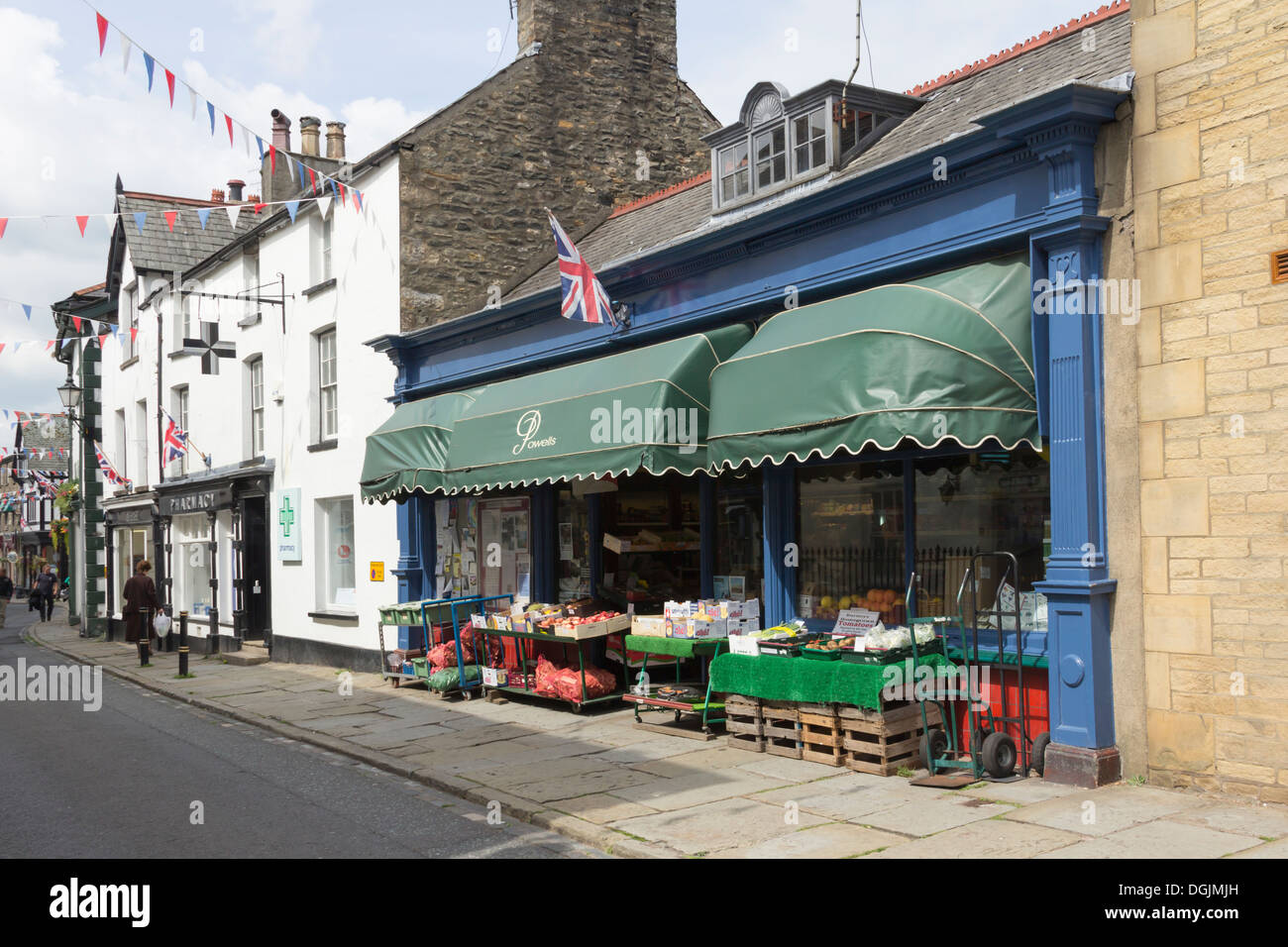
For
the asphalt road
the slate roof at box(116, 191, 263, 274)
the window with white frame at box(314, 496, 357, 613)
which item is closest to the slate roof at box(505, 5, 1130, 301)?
the asphalt road

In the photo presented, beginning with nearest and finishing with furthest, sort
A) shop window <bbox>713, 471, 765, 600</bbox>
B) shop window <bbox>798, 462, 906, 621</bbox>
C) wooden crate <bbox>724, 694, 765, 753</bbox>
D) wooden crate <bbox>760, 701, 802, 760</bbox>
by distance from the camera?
wooden crate <bbox>760, 701, 802, 760</bbox> < wooden crate <bbox>724, 694, 765, 753</bbox> < shop window <bbox>798, 462, 906, 621</bbox> < shop window <bbox>713, 471, 765, 600</bbox>

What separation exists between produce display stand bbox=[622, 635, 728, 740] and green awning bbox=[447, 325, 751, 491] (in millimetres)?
1718

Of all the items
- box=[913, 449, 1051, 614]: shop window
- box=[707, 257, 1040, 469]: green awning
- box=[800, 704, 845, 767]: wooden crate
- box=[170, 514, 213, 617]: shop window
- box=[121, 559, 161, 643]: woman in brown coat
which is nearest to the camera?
box=[707, 257, 1040, 469]: green awning

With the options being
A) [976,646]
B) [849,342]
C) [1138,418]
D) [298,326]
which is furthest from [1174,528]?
[298,326]

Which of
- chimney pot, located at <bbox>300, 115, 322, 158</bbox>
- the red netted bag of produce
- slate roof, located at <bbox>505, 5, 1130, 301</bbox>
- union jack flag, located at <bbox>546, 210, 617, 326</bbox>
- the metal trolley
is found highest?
chimney pot, located at <bbox>300, 115, 322, 158</bbox>

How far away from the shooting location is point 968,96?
11.1 m

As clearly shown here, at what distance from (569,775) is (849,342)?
13.8ft

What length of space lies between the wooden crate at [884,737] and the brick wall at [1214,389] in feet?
5.72

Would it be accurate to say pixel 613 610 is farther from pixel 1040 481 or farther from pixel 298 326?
pixel 298 326

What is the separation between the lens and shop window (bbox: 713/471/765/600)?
11516mm

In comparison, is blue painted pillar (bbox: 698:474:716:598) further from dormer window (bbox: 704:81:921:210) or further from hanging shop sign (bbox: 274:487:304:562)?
hanging shop sign (bbox: 274:487:304:562)

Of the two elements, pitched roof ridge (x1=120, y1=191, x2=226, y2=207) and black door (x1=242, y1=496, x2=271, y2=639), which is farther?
pitched roof ridge (x1=120, y1=191, x2=226, y2=207)

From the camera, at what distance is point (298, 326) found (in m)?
19.3

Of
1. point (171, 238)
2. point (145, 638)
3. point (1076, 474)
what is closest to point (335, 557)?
point (145, 638)
